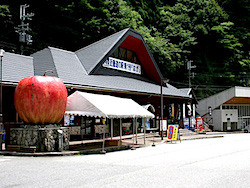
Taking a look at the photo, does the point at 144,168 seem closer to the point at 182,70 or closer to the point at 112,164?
the point at 112,164

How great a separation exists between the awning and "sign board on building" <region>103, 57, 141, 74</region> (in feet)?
27.3

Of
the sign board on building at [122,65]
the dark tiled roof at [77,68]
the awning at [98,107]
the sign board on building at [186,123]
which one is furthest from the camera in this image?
the sign board on building at [186,123]

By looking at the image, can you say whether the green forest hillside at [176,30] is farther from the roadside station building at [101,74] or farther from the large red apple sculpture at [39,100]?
the large red apple sculpture at [39,100]

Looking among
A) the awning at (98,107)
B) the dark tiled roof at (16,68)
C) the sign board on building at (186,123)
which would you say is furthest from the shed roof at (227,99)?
the dark tiled roof at (16,68)

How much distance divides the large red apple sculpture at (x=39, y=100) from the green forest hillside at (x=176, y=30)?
23.3m

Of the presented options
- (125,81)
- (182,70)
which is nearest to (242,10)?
(182,70)

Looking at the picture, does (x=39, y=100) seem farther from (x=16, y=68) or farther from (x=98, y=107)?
(x=16, y=68)

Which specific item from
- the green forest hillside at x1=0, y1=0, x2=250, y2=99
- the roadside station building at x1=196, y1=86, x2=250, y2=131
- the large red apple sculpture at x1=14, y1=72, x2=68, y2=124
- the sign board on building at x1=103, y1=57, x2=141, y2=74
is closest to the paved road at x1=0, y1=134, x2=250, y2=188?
the large red apple sculpture at x1=14, y1=72, x2=68, y2=124

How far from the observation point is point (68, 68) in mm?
22812

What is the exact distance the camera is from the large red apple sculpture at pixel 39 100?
15.1 metres

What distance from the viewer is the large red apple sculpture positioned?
1509 cm

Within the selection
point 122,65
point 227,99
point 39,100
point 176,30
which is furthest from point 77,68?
point 176,30

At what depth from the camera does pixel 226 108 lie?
138ft

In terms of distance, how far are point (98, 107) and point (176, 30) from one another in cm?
3751
